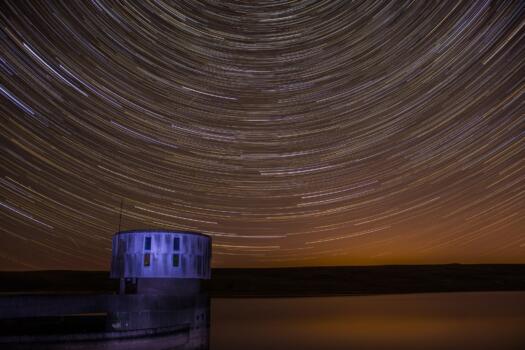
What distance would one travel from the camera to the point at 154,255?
54.2 ft

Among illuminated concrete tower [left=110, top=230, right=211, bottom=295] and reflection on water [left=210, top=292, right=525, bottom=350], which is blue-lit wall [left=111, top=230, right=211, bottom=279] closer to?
illuminated concrete tower [left=110, top=230, right=211, bottom=295]

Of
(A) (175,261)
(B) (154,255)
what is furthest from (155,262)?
(A) (175,261)

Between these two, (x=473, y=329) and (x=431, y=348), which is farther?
(x=473, y=329)

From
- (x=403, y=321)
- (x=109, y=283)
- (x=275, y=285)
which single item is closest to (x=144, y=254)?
(x=403, y=321)

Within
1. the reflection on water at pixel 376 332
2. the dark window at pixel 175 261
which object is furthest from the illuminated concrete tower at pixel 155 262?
the reflection on water at pixel 376 332

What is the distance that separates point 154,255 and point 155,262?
0.73 feet

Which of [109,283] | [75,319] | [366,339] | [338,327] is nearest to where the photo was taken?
[75,319]

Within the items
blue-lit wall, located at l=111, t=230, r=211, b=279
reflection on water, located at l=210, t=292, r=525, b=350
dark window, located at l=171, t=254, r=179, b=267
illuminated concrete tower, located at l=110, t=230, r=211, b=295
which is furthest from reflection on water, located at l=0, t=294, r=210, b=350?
reflection on water, located at l=210, t=292, r=525, b=350

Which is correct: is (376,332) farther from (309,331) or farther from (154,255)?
(154,255)

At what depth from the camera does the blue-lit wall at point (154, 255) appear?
1652cm

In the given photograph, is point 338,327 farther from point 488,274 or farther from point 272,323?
point 488,274

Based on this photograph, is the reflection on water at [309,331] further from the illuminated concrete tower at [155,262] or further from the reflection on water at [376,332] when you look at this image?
the illuminated concrete tower at [155,262]

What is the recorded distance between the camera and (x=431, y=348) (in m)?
23.1

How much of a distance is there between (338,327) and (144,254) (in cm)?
1880
